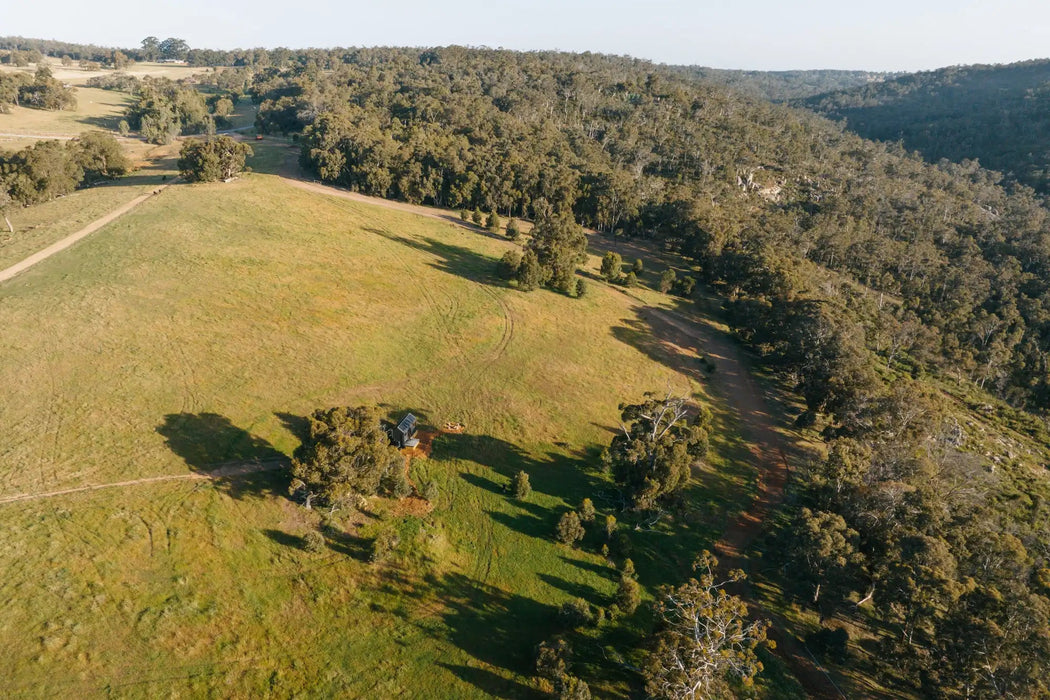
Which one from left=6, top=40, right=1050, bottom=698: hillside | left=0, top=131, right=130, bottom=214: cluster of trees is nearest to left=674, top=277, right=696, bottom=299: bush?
left=6, top=40, right=1050, bottom=698: hillside

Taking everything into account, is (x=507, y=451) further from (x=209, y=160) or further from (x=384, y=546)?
(x=209, y=160)

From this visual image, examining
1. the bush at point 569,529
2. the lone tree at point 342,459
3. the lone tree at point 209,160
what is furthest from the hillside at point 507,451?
the lone tree at point 209,160

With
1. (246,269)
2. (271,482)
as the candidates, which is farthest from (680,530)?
(246,269)

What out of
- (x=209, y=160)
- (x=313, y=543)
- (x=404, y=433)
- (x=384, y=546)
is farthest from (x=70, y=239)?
(x=384, y=546)

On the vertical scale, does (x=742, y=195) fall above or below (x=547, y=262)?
above

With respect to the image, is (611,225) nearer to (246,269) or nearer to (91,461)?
(246,269)

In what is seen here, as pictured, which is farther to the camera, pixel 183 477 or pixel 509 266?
pixel 509 266

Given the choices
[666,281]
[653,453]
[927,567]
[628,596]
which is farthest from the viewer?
[666,281]
